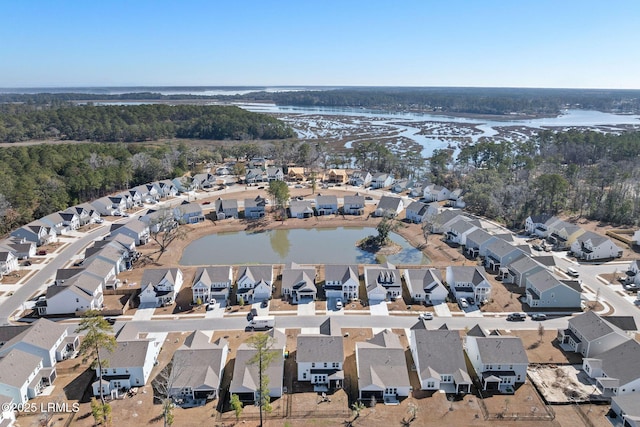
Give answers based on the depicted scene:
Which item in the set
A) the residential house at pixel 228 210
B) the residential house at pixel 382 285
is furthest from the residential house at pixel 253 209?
the residential house at pixel 382 285

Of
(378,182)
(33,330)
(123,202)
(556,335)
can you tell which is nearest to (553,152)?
(378,182)

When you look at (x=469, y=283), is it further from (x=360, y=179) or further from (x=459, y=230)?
(x=360, y=179)

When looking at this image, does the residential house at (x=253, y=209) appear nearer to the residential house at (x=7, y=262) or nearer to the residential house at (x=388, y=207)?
the residential house at (x=388, y=207)

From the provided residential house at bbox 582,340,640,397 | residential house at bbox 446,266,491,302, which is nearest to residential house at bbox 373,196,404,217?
residential house at bbox 446,266,491,302

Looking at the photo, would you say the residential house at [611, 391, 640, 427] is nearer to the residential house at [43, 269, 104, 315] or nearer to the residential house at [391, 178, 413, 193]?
the residential house at [43, 269, 104, 315]

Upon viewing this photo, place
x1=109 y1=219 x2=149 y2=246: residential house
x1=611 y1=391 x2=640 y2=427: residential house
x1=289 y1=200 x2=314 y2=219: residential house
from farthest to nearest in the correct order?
x1=289 y1=200 x2=314 y2=219: residential house < x1=109 y1=219 x2=149 y2=246: residential house < x1=611 y1=391 x2=640 y2=427: residential house

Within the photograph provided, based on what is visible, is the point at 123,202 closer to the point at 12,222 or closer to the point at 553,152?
the point at 12,222

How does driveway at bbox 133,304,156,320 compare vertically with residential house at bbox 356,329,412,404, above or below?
below
